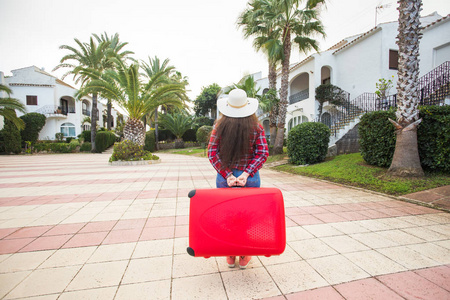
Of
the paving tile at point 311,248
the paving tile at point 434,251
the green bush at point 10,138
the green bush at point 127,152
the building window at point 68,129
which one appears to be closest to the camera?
the paving tile at point 434,251

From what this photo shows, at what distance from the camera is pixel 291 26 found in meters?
12.2

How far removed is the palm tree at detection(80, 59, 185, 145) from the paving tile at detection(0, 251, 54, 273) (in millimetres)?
10932

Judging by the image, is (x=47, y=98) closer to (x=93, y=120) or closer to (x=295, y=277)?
(x=93, y=120)

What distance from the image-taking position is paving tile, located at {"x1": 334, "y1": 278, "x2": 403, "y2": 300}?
1790mm

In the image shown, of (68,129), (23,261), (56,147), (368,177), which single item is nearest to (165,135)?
(56,147)

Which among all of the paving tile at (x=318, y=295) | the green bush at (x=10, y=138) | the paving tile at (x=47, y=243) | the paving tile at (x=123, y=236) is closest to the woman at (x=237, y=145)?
the paving tile at (x=318, y=295)

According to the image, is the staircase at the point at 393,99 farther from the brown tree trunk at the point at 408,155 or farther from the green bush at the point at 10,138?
the green bush at the point at 10,138

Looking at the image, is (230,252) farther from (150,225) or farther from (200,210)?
(150,225)

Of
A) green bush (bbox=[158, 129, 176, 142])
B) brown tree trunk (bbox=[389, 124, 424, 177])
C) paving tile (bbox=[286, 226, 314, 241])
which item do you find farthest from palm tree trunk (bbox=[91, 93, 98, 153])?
brown tree trunk (bbox=[389, 124, 424, 177])

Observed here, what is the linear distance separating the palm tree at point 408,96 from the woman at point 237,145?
5482mm

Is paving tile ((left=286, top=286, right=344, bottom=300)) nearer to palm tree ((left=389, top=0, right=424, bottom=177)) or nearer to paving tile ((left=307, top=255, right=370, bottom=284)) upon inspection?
paving tile ((left=307, top=255, right=370, bottom=284))

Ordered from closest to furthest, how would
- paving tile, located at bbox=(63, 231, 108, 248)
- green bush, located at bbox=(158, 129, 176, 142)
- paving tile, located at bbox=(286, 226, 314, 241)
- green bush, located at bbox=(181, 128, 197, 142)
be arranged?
paving tile, located at bbox=(63, 231, 108, 248)
paving tile, located at bbox=(286, 226, 314, 241)
green bush, located at bbox=(181, 128, 197, 142)
green bush, located at bbox=(158, 129, 176, 142)

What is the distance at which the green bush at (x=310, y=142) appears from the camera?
9164 mm

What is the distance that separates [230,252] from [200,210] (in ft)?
1.36
